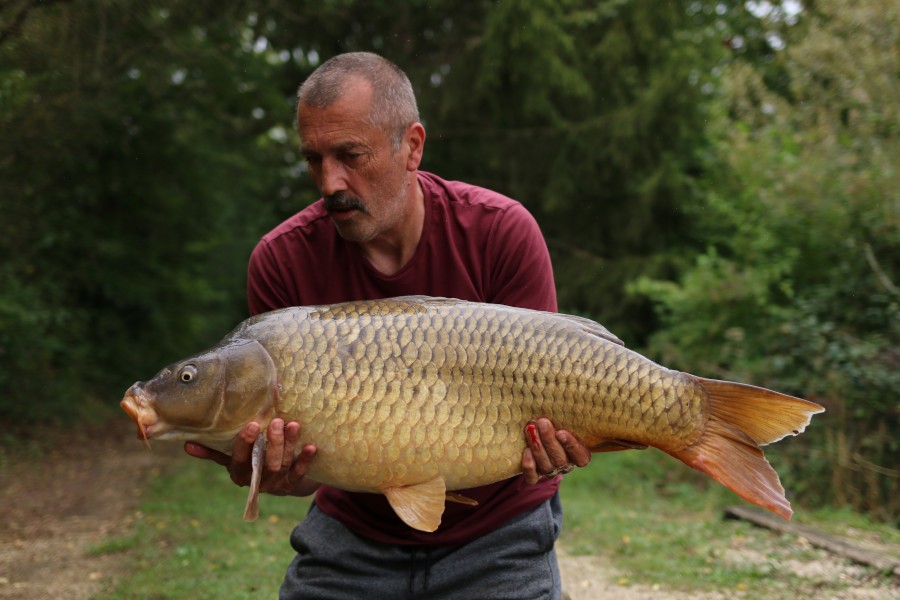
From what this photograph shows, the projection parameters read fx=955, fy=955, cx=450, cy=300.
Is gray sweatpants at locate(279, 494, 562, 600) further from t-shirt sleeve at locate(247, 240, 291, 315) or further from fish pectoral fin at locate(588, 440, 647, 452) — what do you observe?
t-shirt sleeve at locate(247, 240, 291, 315)

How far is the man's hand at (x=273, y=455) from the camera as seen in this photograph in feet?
6.24

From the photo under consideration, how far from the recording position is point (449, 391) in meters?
1.94

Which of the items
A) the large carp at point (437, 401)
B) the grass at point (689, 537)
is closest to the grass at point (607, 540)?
the grass at point (689, 537)

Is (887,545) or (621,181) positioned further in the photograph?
(621,181)

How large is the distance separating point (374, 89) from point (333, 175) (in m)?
0.22

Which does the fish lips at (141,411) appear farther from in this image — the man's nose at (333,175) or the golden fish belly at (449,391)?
the man's nose at (333,175)

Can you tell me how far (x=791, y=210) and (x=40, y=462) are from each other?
20.9 ft

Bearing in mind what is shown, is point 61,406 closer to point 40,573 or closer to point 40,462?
point 40,462

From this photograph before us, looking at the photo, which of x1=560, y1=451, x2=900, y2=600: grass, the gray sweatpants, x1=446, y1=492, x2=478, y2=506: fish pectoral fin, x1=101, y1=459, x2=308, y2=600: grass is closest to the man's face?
x1=446, y1=492, x2=478, y2=506: fish pectoral fin

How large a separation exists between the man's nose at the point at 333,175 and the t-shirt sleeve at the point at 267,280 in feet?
0.96

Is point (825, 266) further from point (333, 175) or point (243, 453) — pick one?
point (243, 453)

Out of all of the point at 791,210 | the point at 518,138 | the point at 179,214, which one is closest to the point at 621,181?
the point at 518,138

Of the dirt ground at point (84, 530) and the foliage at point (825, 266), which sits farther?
the foliage at point (825, 266)

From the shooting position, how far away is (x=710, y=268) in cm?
830
